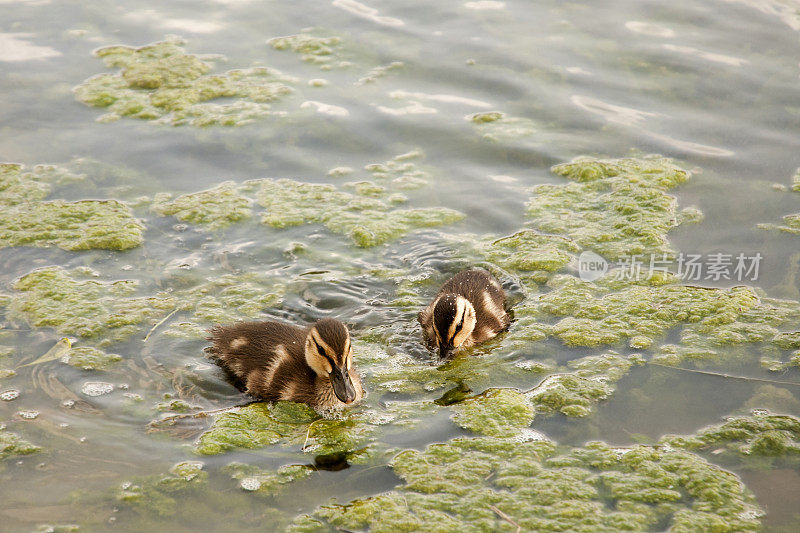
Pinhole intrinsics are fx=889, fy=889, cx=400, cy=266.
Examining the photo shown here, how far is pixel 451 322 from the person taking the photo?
5.80m

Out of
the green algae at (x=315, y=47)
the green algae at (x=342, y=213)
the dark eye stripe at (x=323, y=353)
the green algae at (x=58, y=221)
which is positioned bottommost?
the green algae at (x=58, y=221)

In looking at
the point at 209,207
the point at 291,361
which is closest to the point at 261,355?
the point at 291,361

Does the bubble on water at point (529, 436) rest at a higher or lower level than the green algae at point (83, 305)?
higher

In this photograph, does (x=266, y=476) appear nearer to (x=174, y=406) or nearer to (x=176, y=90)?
(x=174, y=406)

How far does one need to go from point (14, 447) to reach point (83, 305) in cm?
152

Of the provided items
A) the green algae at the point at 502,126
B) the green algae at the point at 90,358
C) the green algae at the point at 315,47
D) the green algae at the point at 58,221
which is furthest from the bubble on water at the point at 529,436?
the green algae at the point at 315,47

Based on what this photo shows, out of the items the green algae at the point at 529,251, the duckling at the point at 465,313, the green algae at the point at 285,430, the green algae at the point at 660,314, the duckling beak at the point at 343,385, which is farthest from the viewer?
the green algae at the point at 529,251

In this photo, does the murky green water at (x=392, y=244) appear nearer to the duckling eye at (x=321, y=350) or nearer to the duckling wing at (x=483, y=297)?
the duckling wing at (x=483, y=297)

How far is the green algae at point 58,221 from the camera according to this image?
706cm

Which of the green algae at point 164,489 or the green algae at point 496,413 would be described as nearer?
the green algae at point 164,489

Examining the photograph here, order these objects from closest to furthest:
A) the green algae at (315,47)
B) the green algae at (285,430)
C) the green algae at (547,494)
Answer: the green algae at (547,494) < the green algae at (285,430) < the green algae at (315,47)

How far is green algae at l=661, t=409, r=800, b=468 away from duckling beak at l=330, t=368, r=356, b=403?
180cm

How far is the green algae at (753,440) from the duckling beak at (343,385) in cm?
180

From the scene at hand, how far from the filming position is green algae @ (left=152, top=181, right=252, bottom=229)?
7.43m
